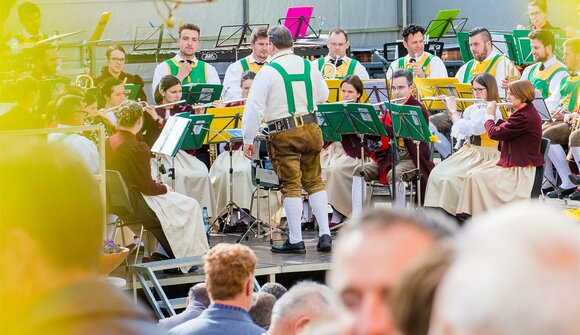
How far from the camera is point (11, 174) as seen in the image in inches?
48.7

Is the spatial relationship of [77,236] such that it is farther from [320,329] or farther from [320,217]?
[320,217]

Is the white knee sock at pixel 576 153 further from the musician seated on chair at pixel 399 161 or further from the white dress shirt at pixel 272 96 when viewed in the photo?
the white dress shirt at pixel 272 96

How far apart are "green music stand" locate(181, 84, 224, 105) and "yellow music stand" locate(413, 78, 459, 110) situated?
77.8 inches

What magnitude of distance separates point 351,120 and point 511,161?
140 cm

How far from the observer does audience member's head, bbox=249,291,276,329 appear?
497 cm

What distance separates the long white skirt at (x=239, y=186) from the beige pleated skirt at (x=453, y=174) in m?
1.42

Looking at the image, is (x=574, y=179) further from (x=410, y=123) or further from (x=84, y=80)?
(x=84, y=80)

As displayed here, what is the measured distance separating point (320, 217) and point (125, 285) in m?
1.80

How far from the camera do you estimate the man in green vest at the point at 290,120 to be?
8680mm

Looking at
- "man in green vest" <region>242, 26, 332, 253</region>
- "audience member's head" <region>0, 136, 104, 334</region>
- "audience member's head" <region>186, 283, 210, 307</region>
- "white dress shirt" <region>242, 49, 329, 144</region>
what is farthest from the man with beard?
"audience member's head" <region>0, 136, 104, 334</region>

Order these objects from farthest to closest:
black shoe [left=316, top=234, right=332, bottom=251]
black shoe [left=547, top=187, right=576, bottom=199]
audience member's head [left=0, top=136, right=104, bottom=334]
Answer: black shoe [left=547, top=187, right=576, bottom=199]
black shoe [left=316, top=234, right=332, bottom=251]
audience member's head [left=0, top=136, right=104, bottom=334]

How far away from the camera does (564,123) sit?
11125 mm

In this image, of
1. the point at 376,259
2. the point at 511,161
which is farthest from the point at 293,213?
the point at 376,259

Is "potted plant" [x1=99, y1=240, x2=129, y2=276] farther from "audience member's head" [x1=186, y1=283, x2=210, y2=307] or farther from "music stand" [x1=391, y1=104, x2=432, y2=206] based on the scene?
"music stand" [x1=391, y1=104, x2=432, y2=206]
